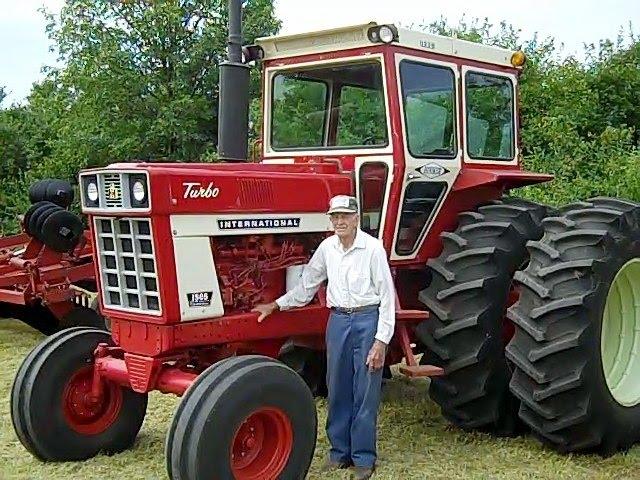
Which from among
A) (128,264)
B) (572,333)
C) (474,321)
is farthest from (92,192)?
(572,333)

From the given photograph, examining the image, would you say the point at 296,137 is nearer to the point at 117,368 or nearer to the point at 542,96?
the point at 117,368

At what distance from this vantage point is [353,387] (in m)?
4.94

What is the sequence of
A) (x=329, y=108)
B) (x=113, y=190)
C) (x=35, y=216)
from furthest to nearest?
(x=35, y=216) → (x=329, y=108) → (x=113, y=190)

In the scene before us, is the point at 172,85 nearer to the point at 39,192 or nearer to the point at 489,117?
the point at 39,192

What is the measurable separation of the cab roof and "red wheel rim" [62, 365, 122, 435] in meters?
2.36

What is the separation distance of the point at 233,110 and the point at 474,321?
2.23 metres

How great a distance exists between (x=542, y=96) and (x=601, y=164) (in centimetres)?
212

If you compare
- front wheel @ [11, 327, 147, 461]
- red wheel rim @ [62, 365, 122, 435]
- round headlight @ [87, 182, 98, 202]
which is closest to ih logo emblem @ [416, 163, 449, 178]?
round headlight @ [87, 182, 98, 202]

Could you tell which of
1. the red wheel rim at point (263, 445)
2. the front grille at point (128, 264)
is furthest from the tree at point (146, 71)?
the red wheel rim at point (263, 445)

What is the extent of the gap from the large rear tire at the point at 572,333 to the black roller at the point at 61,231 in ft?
15.5

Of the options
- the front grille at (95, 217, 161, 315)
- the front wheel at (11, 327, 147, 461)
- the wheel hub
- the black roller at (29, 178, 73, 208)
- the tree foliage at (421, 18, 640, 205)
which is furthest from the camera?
the tree foliage at (421, 18, 640, 205)

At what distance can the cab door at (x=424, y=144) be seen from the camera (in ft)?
17.9

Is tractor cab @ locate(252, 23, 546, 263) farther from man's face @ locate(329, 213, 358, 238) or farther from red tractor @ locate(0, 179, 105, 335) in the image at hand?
red tractor @ locate(0, 179, 105, 335)

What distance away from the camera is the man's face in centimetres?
477
